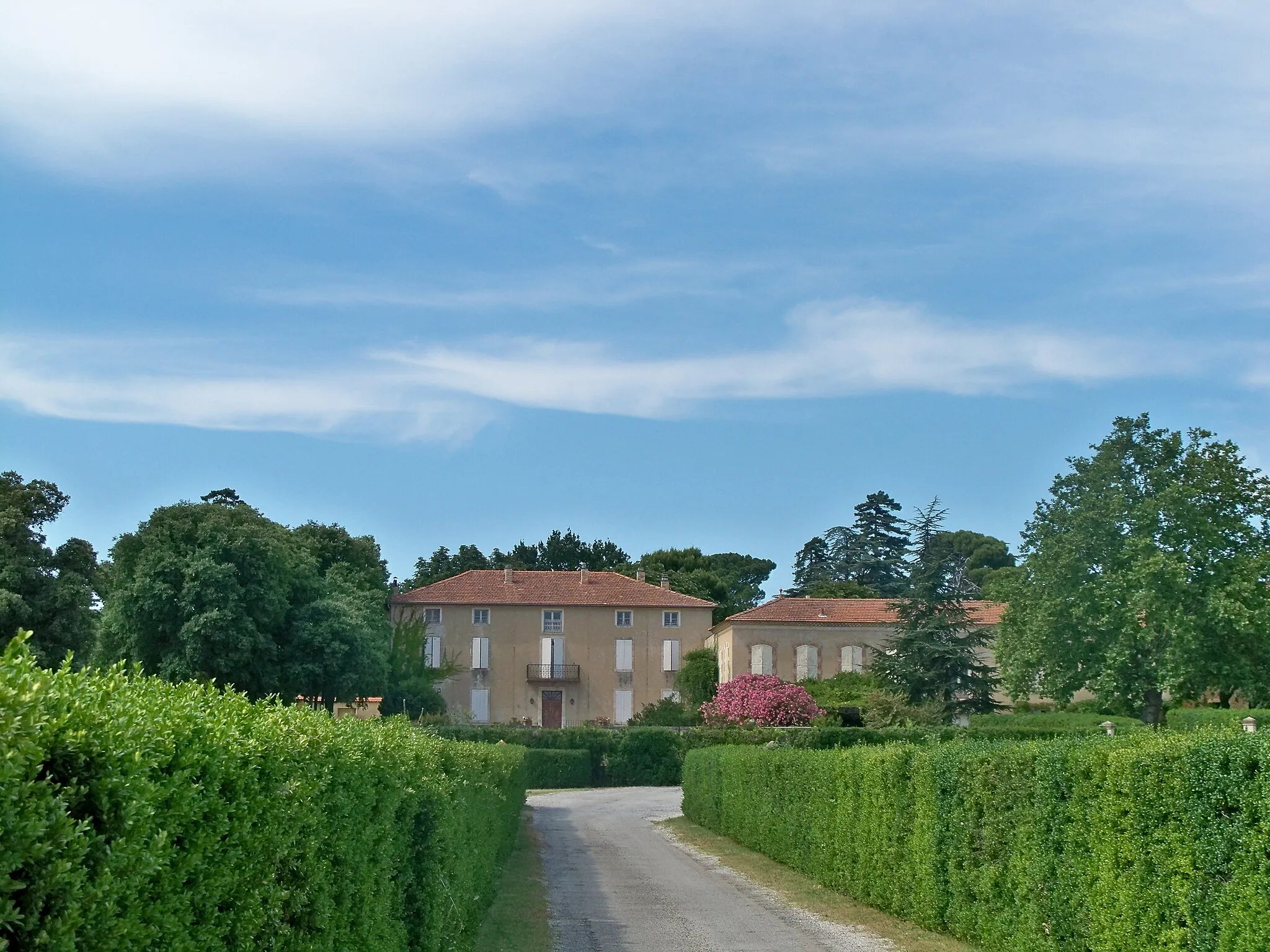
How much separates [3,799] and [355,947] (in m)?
4.59

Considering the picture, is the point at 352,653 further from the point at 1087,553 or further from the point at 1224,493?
the point at 1224,493

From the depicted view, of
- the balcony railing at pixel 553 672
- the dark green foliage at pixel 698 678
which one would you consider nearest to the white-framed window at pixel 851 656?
the dark green foliage at pixel 698 678

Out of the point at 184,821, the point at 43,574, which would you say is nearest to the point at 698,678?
the point at 43,574

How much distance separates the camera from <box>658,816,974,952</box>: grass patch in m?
13.2

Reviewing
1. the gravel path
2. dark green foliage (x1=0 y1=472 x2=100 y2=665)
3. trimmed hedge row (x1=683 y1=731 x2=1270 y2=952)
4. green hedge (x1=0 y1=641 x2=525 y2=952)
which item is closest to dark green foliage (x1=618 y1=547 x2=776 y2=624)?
dark green foliage (x1=0 y1=472 x2=100 y2=665)

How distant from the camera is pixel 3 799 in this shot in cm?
287

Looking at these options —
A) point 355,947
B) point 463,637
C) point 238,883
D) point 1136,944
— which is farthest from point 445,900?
point 463,637

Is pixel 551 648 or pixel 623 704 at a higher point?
pixel 551 648

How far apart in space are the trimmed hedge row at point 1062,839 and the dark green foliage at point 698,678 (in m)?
46.9

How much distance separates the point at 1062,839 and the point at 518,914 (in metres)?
7.48

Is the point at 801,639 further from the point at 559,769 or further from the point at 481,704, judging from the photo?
the point at 559,769

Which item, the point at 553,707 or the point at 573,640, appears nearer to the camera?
the point at 553,707

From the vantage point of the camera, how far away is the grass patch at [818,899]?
1317 cm

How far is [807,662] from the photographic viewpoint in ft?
210
